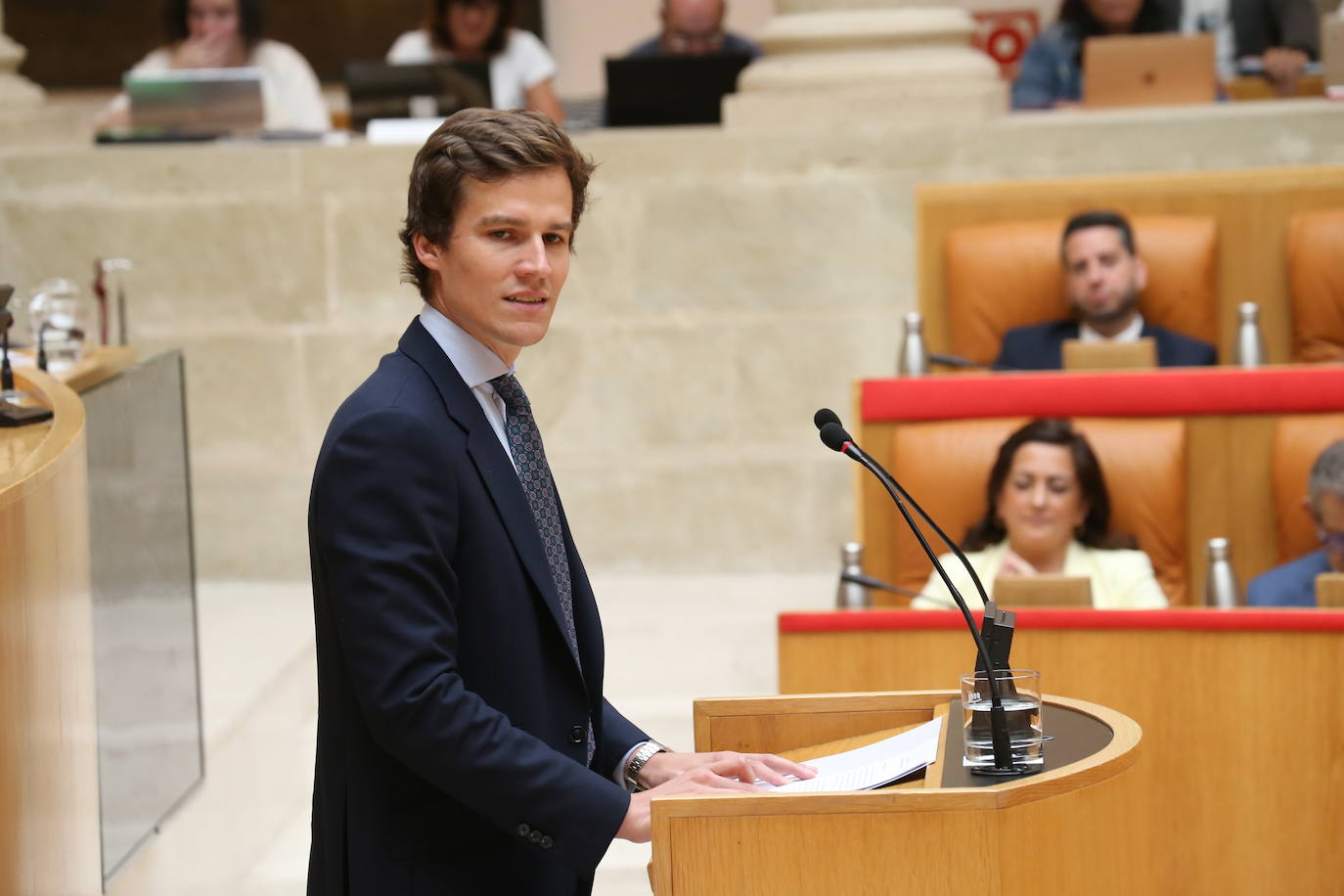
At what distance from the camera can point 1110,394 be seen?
12.9 feet

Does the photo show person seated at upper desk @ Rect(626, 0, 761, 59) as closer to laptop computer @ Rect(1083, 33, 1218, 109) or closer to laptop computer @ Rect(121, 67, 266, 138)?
laptop computer @ Rect(1083, 33, 1218, 109)

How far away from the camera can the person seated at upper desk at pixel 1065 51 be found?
19.7 feet

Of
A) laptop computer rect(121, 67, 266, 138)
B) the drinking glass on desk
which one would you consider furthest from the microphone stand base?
laptop computer rect(121, 67, 266, 138)

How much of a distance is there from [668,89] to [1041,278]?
1.40 metres

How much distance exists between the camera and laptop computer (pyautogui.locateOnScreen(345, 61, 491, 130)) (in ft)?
18.0

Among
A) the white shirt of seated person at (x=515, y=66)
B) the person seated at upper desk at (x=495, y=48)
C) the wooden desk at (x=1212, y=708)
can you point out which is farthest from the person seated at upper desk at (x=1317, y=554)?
the white shirt of seated person at (x=515, y=66)

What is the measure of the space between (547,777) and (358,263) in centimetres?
405

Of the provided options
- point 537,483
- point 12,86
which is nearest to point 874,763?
point 537,483

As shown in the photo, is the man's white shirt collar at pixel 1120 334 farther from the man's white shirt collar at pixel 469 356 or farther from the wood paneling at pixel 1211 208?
the man's white shirt collar at pixel 469 356

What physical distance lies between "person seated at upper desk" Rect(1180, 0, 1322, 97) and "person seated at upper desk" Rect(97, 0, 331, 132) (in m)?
2.95

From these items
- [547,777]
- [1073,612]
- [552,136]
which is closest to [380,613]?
[547,777]

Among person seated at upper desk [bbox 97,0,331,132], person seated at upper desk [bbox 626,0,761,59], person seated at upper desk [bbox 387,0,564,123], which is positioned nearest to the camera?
person seated at upper desk [bbox 97,0,331,132]

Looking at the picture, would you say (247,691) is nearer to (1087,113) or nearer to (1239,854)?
(1239,854)

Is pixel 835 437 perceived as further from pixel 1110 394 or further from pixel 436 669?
pixel 1110 394
